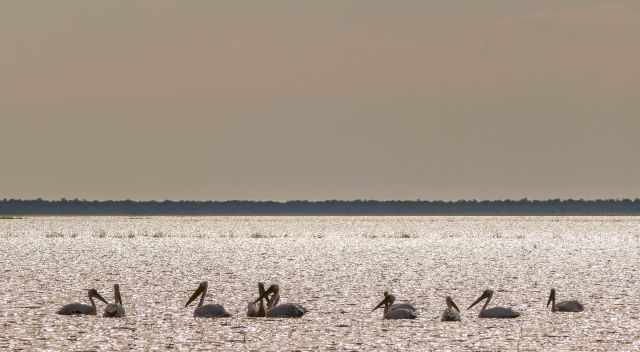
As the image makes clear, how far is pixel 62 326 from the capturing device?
20.5 meters

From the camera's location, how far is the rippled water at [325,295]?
1892cm

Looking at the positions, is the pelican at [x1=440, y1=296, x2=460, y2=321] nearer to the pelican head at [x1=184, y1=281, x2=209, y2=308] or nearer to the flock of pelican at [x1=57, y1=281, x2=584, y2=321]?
the flock of pelican at [x1=57, y1=281, x2=584, y2=321]

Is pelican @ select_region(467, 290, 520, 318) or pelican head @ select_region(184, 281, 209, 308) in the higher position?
pelican head @ select_region(184, 281, 209, 308)

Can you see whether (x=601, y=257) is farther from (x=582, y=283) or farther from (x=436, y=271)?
(x=582, y=283)

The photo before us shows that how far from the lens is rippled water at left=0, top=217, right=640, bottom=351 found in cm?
1892

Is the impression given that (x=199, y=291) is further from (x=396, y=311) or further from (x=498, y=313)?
(x=498, y=313)

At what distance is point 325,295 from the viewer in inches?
1032

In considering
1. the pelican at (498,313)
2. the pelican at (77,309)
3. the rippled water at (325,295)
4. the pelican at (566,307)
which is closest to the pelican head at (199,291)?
the rippled water at (325,295)

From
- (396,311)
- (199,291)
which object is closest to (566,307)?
(396,311)

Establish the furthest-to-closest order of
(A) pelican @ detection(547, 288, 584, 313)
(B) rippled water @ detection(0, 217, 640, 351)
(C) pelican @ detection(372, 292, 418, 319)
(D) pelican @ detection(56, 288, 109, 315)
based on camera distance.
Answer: (A) pelican @ detection(547, 288, 584, 313), (D) pelican @ detection(56, 288, 109, 315), (C) pelican @ detection(372, 292, 418, 319), (B) rippled water @ detection(0, 217, 640, 351)

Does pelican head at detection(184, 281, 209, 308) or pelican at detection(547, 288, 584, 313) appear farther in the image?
pelican head at detection(184, 281, 209, 308)

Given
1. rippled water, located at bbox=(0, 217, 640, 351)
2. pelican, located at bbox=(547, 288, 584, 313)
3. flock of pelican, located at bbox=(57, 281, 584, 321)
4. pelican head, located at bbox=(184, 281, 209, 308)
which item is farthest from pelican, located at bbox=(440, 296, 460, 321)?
pelican head, located at bbox=(184, 281, 209, 308)

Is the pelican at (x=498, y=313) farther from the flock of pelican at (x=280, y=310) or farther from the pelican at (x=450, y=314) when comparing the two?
the pelican at (x=450, y=314)

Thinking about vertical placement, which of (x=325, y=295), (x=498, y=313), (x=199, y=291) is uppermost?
(x=199, y=291)
